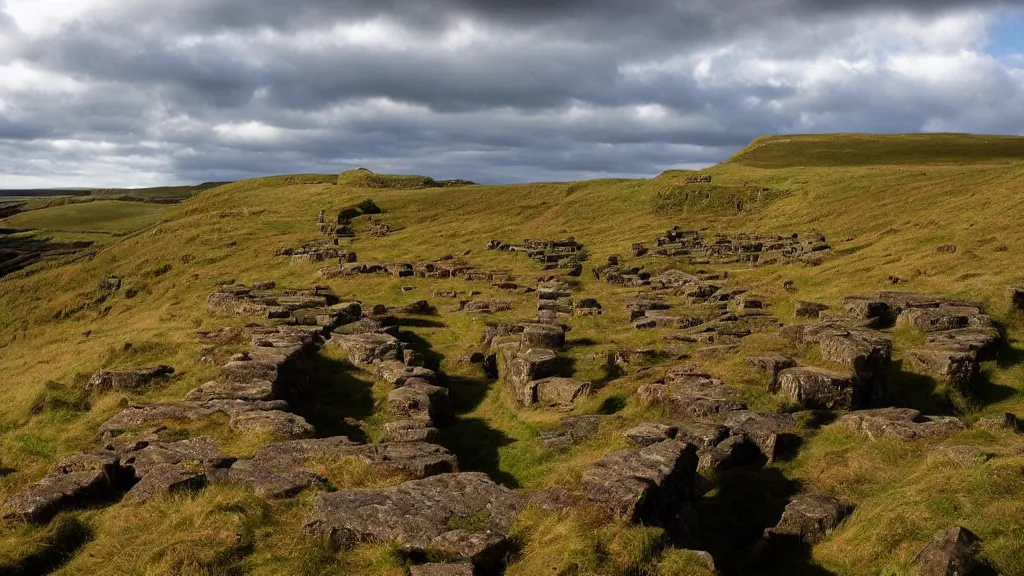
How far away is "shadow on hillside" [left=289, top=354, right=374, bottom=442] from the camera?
2036 cm

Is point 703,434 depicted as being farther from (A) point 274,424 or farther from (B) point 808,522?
(A) point 274,424

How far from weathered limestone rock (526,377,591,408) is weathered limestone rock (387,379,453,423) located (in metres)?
2.95

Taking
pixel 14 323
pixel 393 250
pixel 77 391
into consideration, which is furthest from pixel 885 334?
pixel 14 323

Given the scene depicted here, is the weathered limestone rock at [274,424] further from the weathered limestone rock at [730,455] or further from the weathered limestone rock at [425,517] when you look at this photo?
the weathered limestone rock at [730,455]

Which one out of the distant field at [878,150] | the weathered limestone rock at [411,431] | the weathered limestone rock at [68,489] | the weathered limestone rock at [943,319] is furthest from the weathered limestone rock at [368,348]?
the distant field at [878,150]

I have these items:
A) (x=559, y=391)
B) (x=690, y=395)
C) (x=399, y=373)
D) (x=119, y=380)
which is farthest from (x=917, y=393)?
(x=119, y=380)

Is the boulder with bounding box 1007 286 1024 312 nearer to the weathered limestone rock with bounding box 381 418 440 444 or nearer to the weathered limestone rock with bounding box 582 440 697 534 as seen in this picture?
the weathered limestone rock with bounding box 582 440 697 534

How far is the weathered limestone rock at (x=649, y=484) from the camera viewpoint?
1159 cm

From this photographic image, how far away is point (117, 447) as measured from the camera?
55.6 ft

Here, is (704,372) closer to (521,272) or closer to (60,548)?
(60,548)

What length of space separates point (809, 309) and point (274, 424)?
23.1 meters

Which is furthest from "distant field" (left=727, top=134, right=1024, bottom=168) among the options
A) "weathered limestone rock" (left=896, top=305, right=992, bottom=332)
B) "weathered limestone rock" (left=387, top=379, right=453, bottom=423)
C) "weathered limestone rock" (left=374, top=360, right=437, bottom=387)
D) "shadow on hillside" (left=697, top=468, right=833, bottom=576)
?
"shadow on hillside" (left=697, top=468, right=833, bottom=576)

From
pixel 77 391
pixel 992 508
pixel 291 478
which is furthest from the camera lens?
pixel 77 391

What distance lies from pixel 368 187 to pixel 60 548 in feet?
328
